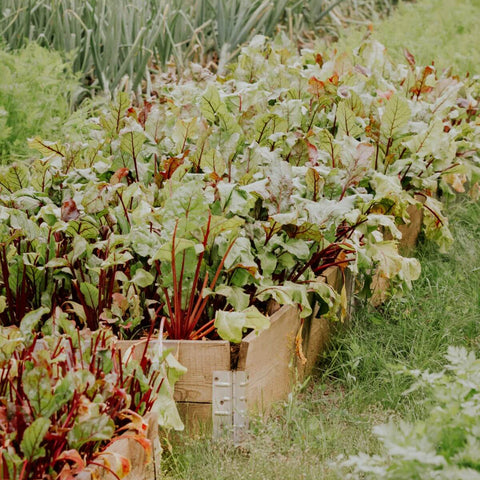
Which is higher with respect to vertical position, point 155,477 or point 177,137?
point 177,137

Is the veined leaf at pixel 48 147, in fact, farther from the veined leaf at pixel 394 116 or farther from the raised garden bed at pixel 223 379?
the veined leaf at pixel 394 116

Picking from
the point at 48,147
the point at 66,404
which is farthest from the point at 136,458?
the point at 48,147

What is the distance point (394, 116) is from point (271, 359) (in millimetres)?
1213

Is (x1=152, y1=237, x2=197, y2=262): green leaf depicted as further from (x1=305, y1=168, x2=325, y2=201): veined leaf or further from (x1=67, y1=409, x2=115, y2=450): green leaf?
(x1=67, y1=409, x2=115, y2=450): green leaf

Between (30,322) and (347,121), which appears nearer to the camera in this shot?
(30,322)

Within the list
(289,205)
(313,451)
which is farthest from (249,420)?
(289,205)

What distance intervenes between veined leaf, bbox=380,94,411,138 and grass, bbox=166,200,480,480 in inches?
27.1

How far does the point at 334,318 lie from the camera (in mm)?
2699

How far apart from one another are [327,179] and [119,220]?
763 millimetres

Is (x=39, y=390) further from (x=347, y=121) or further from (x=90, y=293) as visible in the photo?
(x=347, y=121)

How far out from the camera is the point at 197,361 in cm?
232

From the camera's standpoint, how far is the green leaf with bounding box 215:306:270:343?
228 cm

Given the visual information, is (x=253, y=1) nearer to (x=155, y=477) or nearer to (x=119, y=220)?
(x=119, y=220)

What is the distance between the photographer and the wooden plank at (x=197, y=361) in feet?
7.54
